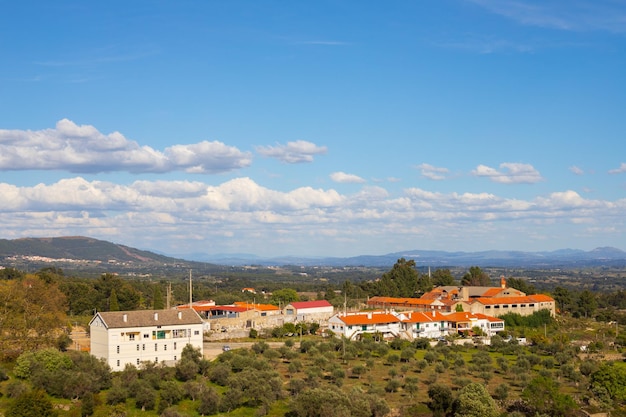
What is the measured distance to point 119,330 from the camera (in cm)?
5291

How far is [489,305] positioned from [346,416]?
53.7m

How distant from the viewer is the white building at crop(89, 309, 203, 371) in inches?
2074

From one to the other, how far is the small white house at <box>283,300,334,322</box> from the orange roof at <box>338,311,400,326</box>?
10.9 metres

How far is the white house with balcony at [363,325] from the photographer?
73.2 m

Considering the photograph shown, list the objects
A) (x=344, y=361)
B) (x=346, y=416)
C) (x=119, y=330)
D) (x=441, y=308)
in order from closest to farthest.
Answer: (x=346, y=416) < (x=119, y=330) < (x=344, y=361) < (x=441, y=308)

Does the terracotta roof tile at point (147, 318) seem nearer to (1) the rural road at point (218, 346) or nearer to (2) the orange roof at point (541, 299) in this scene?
(1) the rural road at point (218, 346)

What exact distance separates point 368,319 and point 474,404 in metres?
32.1

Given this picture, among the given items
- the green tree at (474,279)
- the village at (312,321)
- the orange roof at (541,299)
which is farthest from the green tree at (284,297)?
the orange roof at (541,299)

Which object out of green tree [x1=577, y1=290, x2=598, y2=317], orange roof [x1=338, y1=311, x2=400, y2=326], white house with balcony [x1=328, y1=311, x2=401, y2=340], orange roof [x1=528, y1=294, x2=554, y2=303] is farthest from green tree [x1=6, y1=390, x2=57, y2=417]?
green tree [x1=577, y1=290, x2=598, y2=317]

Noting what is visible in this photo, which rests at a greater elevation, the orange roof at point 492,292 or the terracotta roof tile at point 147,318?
the terracotta roof tile at point 147,318

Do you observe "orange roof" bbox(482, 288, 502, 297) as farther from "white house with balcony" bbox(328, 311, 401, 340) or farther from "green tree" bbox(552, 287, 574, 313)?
"white house with balcony" bbox(328, 311, 401, 340)

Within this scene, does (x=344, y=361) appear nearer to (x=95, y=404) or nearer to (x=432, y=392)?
(x=432, y=392)

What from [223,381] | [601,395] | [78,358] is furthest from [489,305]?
[78,358]

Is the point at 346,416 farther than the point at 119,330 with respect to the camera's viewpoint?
No
